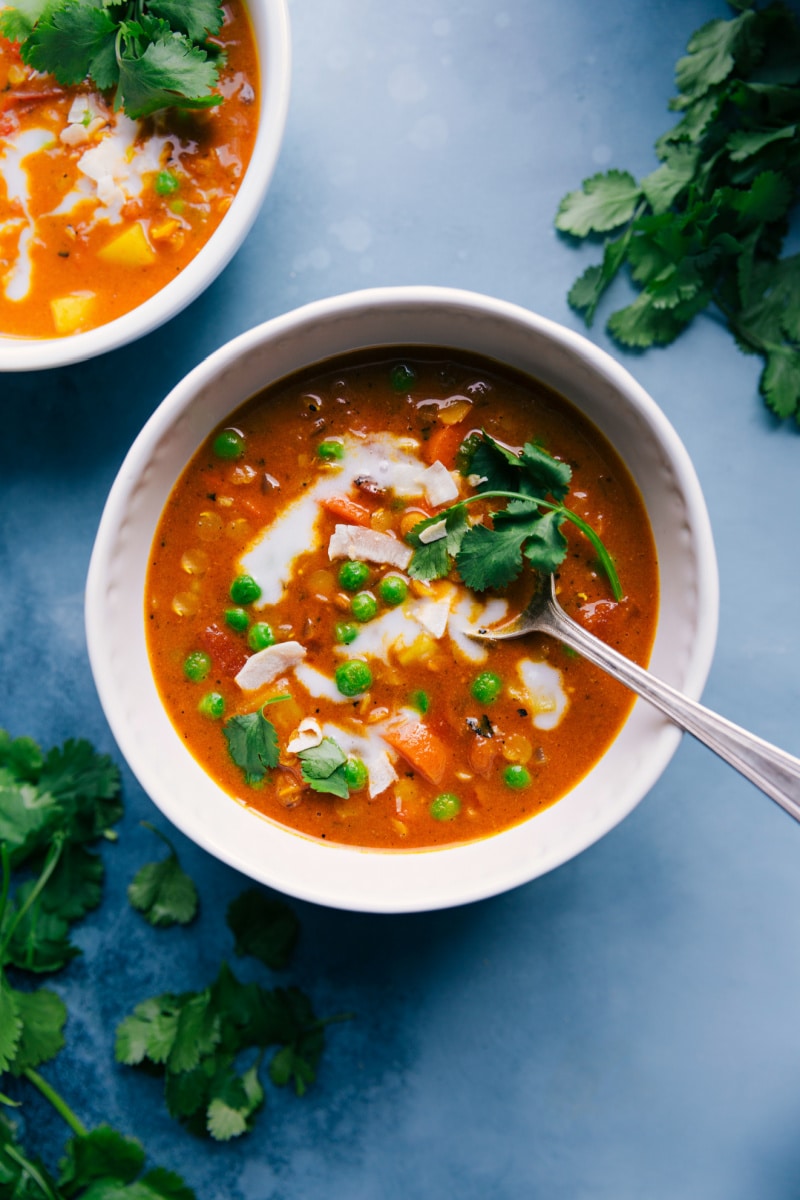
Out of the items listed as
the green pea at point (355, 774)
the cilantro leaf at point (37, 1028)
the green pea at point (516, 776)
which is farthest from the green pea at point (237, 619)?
the cilantro leaf at point (37, 1028)

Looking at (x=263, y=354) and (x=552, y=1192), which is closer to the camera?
(x=263, y=354)

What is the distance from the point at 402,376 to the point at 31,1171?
8.94 ft

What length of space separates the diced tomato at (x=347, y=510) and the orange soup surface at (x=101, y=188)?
0.86m

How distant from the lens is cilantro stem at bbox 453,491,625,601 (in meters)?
2.50

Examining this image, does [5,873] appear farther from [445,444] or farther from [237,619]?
[445,444]

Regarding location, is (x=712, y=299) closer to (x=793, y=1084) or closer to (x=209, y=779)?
(x=209, y=779)

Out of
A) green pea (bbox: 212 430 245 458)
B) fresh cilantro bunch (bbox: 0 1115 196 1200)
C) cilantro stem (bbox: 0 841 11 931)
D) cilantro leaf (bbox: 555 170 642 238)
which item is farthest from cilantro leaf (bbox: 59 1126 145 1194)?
cilantro leaf (bbox: 555 170 642 238)

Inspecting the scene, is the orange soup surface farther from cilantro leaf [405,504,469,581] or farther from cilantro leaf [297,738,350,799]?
cilantro leaf [297,738,350,799]

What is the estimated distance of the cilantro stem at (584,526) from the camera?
2498 mm

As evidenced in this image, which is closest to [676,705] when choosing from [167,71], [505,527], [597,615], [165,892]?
[597,615]

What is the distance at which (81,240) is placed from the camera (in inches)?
114

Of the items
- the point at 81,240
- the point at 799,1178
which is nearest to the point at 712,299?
the point at 81,240

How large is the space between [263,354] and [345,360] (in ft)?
0.84

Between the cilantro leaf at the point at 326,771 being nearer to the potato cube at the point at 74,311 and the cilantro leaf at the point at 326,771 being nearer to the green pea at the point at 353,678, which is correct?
the green pea at the point at 353,678
